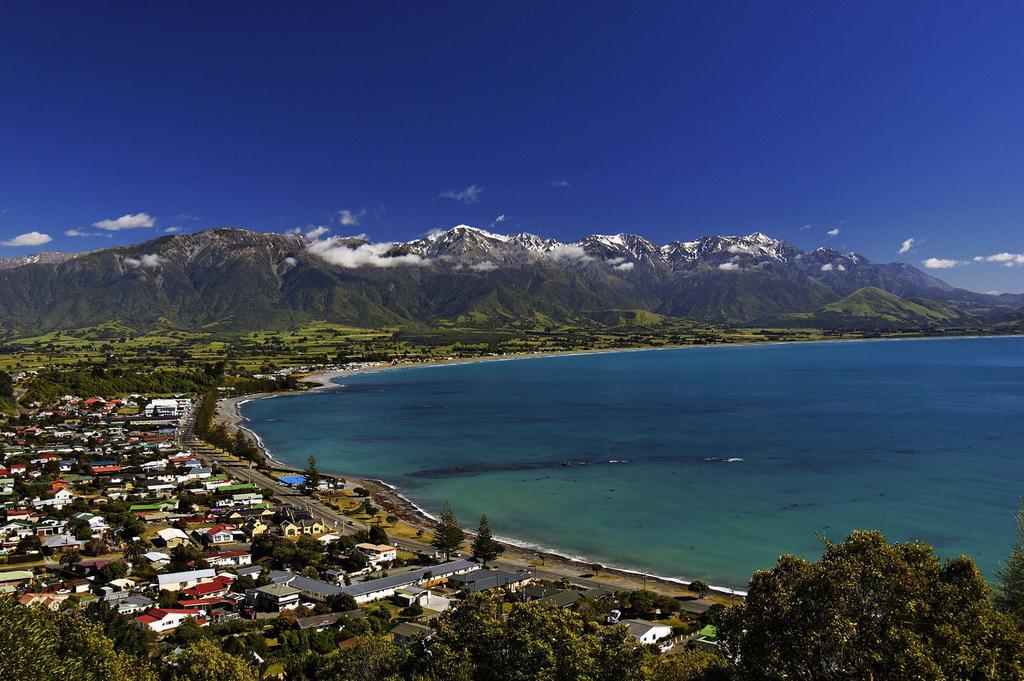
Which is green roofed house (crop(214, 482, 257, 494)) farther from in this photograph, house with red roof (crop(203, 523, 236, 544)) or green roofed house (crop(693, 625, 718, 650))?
green roofed house (crop(693, 625, 718, 650))

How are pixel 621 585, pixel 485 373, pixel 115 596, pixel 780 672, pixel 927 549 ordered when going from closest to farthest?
1. pixel 780 672
2. pixel 927 549
3. pixel 115 596
4. pixel 621 585
5. pixel 485 373

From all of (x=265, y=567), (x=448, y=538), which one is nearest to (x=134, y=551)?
(x=265, y=567)

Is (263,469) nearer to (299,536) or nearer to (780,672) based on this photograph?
(299,536)

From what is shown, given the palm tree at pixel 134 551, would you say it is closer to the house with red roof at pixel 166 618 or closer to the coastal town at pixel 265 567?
the coastal town at pixel 265 567

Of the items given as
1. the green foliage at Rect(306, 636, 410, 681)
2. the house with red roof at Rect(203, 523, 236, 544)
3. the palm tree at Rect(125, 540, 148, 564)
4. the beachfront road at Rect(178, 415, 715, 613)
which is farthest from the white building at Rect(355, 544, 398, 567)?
the green foliage at Rect(306, 636, 410, 681)

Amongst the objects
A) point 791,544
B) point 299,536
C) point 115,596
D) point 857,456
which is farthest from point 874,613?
Result: point 857,456
